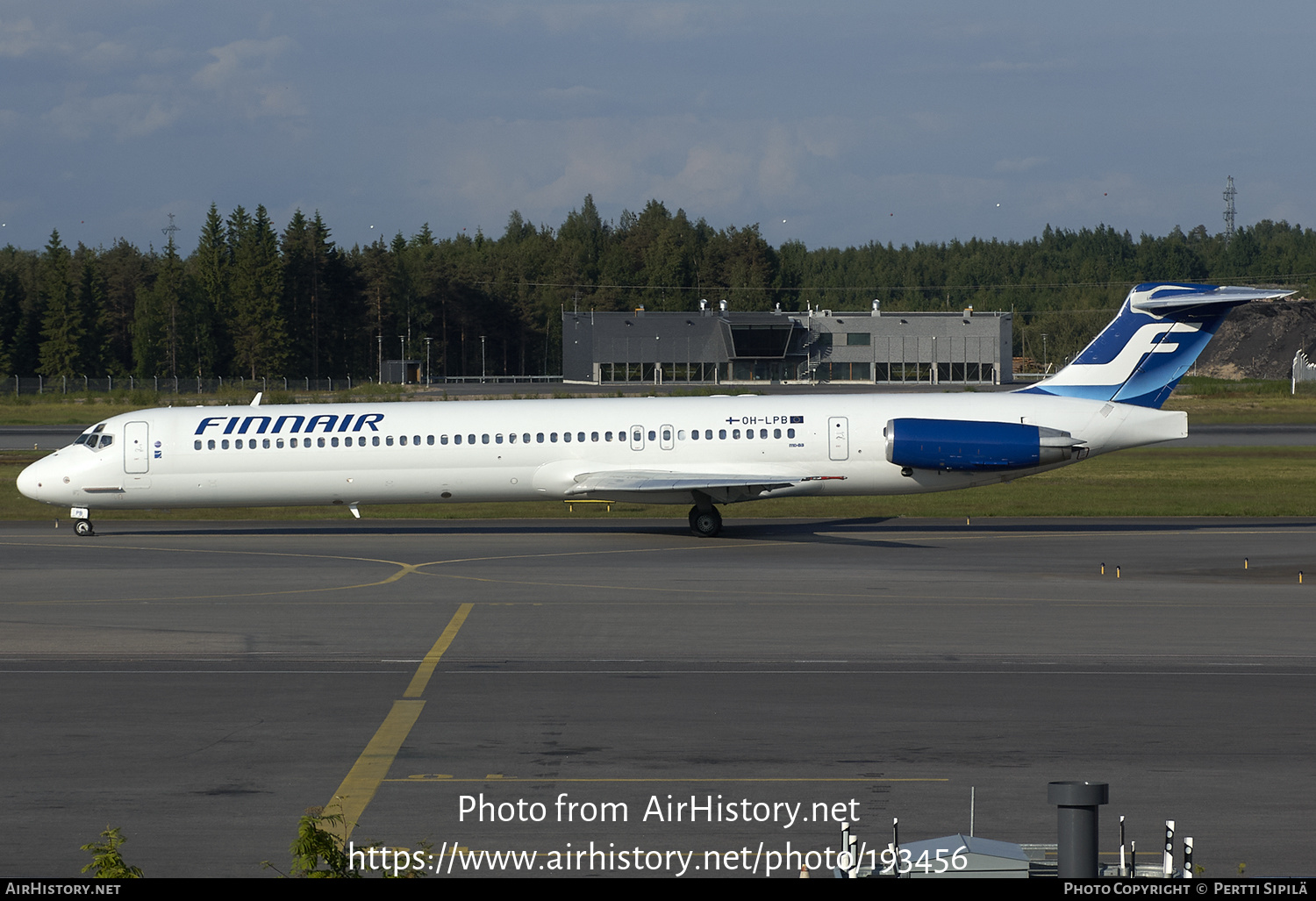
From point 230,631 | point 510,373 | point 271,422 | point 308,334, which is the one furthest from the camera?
point 510,373

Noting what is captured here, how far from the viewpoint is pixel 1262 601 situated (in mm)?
21328

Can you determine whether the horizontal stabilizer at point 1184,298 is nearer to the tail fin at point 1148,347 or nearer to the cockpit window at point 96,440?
the tail fin at point 1148,347

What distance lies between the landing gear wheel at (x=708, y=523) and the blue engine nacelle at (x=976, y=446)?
4512mm

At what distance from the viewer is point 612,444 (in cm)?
3050

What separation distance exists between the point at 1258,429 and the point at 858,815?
6010cm

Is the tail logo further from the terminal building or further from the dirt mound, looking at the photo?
the dirt mound

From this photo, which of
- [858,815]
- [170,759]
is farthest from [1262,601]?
[170,759]

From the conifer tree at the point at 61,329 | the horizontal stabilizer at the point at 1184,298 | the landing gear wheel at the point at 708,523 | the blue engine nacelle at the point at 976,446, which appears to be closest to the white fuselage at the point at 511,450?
the blue engine nacelle at the point at 976,446

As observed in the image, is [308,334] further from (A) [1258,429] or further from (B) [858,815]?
(B) [858,815]

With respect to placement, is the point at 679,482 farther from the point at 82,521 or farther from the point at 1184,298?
the point at 82,521

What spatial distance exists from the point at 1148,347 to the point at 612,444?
13.4m

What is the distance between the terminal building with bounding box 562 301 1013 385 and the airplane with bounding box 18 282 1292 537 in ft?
294

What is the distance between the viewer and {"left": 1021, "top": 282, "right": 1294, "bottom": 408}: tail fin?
3048 centimetres
